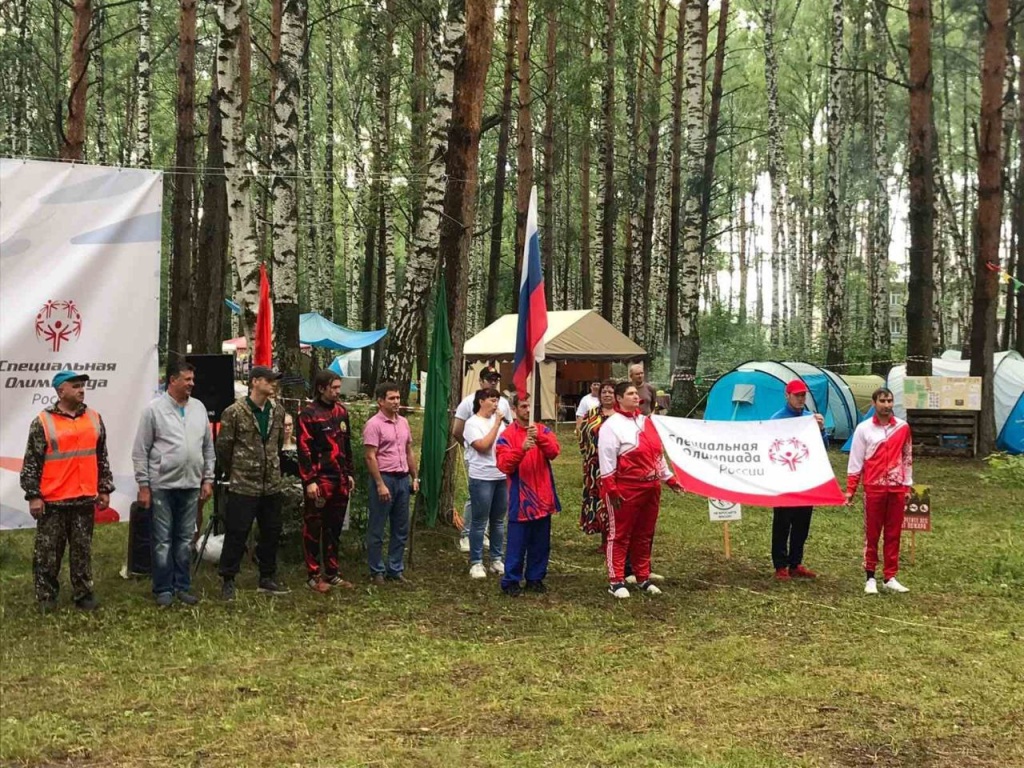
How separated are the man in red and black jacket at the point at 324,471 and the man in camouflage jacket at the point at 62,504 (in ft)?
4.73

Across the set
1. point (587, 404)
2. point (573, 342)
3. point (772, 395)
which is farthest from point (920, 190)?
point (587, 404)

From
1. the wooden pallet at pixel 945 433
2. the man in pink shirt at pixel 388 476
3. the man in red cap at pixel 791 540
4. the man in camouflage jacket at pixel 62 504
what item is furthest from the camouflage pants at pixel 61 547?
the wooden pallet at pixel 945 433

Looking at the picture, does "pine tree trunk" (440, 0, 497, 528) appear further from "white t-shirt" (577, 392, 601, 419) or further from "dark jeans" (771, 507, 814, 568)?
"dark jeans" (771, 507, 814, 568)

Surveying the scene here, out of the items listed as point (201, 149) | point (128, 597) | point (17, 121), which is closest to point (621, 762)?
point (128, 597)

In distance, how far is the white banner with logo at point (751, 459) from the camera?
8.95 meters

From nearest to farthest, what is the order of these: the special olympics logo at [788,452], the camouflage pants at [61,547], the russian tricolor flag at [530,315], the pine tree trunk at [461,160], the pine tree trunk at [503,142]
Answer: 1. the camouflage pants at [61,547]
2. the russian tricolor flag at [530,315]
3. the special olympics logo at [788,452]
4. the pine tree trunk at [461,160]
5. the pine tree trunk at [503,142]

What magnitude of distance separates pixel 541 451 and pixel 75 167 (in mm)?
3945

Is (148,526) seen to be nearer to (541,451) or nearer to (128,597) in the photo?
(128,597)

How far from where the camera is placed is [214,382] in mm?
8570

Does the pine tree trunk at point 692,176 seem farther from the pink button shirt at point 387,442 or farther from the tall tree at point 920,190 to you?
the pink button shirt at point 387,442

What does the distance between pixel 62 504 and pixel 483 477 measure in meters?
3.26

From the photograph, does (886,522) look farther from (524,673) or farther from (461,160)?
(461,160)

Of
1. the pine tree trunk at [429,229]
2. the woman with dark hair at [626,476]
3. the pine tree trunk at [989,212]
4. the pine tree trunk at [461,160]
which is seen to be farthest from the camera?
the pine tree trunk at [989,212]

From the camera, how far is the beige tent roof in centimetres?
2225
